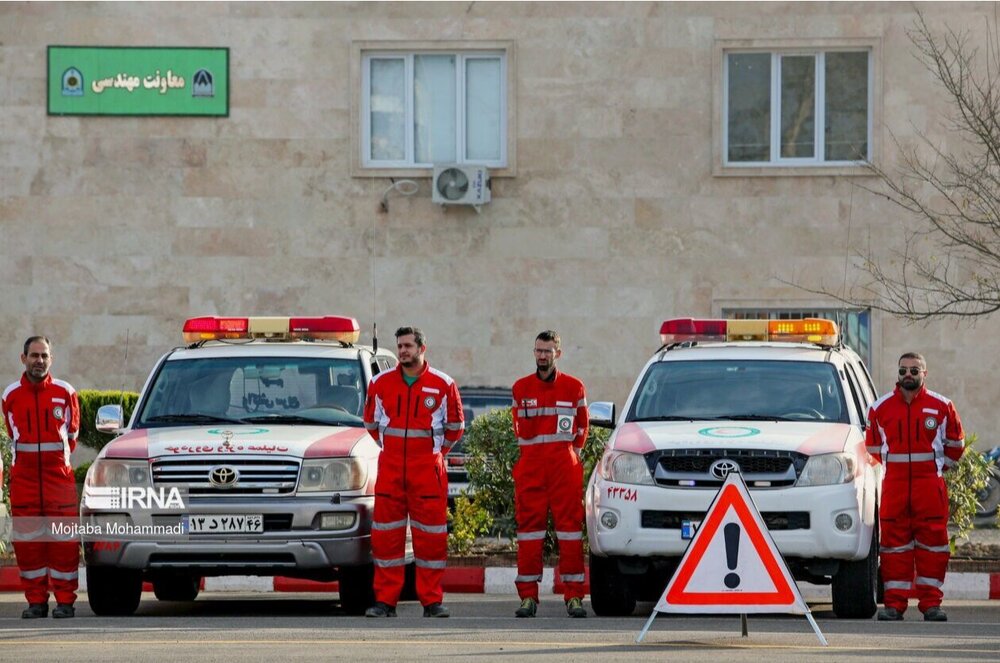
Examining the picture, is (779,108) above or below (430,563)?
above

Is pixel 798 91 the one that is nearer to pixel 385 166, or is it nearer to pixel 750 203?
pixel 750 203

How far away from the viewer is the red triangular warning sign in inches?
407

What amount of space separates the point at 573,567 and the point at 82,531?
3107 mm

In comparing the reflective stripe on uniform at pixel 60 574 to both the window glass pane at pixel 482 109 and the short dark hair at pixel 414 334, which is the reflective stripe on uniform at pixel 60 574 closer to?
the short dark hair at pixel 414 334

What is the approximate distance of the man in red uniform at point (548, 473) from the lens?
1239 cm

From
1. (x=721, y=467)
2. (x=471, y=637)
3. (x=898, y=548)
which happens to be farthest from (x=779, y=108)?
(x=471, y=637)

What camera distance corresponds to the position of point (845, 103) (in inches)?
878

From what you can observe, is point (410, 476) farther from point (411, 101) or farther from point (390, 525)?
point (411, 101)

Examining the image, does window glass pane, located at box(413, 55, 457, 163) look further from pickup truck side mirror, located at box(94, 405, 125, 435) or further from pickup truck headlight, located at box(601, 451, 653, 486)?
pickup truck headlight, located at box(601, 451, 653, 486)

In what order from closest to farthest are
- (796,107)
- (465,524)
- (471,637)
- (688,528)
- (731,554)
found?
(731,554)
(471,637)
(688,528)
(465,524)
(796,107)

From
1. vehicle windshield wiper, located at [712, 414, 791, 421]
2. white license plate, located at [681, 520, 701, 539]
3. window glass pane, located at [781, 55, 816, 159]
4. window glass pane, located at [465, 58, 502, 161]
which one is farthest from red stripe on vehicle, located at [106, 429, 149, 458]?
window glass pane, located at [781, 55, 816, 159]

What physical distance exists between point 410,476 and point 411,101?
1120cm

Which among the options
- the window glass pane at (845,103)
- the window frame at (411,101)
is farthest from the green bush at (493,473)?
the window glass pane at (845,103)

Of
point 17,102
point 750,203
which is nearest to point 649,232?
point 750,203
